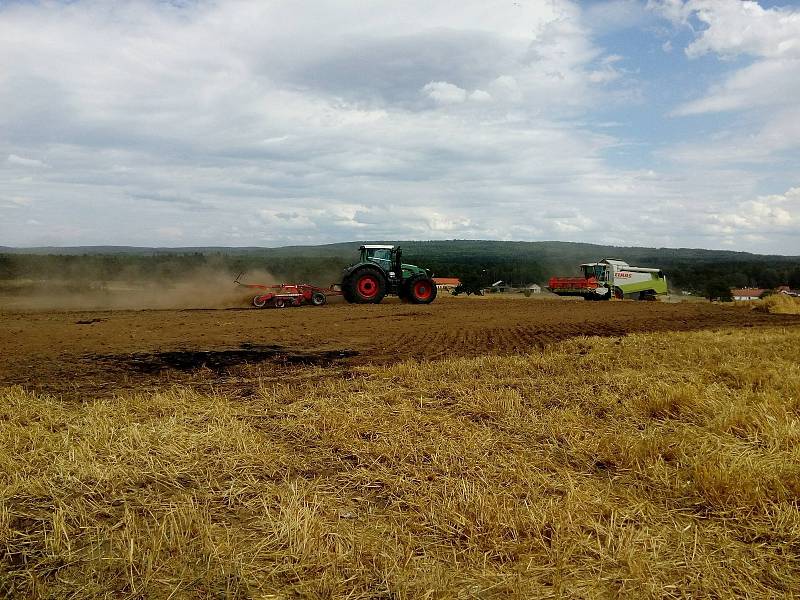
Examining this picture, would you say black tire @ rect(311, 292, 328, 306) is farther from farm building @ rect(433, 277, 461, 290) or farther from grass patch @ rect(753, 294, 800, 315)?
farm building @ rect(433, 277, 461, 290)

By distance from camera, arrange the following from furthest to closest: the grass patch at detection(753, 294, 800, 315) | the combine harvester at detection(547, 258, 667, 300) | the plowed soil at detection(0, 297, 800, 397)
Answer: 1. the combine harvester at detection(547, 258, 667, 300)
2. the grass patch at detection(753, 294, 800, 315)
3. the plowed soil at detection(0, 297, 800, 397)

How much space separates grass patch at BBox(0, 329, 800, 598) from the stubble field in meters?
0.02

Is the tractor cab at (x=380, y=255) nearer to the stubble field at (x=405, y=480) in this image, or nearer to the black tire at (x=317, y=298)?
the black tire at (x=317, y=298)

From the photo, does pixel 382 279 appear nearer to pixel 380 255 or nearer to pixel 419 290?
pixel 380 255

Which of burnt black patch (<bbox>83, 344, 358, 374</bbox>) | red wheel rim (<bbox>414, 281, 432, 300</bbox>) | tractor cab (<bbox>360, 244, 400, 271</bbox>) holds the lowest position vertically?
burnt black patch (<bbox>83, 344, 358, 374</bbox>)

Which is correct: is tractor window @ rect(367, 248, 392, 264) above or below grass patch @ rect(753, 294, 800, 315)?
above

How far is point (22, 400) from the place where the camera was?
22.1ft

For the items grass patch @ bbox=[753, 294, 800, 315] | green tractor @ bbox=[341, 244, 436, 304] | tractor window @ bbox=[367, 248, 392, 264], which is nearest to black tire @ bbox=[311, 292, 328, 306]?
green tractor @ bbox=[341, 244, 436, 304]

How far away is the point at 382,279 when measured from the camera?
2280 cm

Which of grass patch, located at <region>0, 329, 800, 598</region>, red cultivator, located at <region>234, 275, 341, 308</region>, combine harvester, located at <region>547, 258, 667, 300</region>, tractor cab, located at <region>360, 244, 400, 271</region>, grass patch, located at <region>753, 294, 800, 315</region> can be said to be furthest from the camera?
combine harvester, located at <region>547, 258, 667, 300</region>

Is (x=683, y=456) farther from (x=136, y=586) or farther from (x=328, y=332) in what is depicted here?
(x=328, y=332)

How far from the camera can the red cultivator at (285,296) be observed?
22.0 m

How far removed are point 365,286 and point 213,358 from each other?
40.2ft

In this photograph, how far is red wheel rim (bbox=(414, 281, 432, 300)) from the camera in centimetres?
2327
